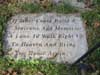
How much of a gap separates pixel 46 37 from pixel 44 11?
65 centimetres

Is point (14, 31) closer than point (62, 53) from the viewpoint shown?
Result: No

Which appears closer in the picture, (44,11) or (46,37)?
(46,37)

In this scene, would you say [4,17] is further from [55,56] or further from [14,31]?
[55,56]

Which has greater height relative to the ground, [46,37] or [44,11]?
[44,11]

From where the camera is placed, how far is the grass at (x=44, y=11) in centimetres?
432

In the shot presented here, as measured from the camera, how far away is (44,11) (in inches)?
208

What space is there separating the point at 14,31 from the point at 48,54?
0.72 metres

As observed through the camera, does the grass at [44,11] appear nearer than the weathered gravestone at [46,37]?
Yes

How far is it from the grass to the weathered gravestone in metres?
0.10

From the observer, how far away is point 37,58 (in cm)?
446

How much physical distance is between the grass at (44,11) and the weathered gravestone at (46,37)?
0.10 m

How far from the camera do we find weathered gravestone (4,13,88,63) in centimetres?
453

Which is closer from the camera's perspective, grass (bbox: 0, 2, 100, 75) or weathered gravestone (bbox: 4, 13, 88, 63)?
grass (bbox: 0, 2, 100, 75)

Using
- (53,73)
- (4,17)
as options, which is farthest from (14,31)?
(53,73)
